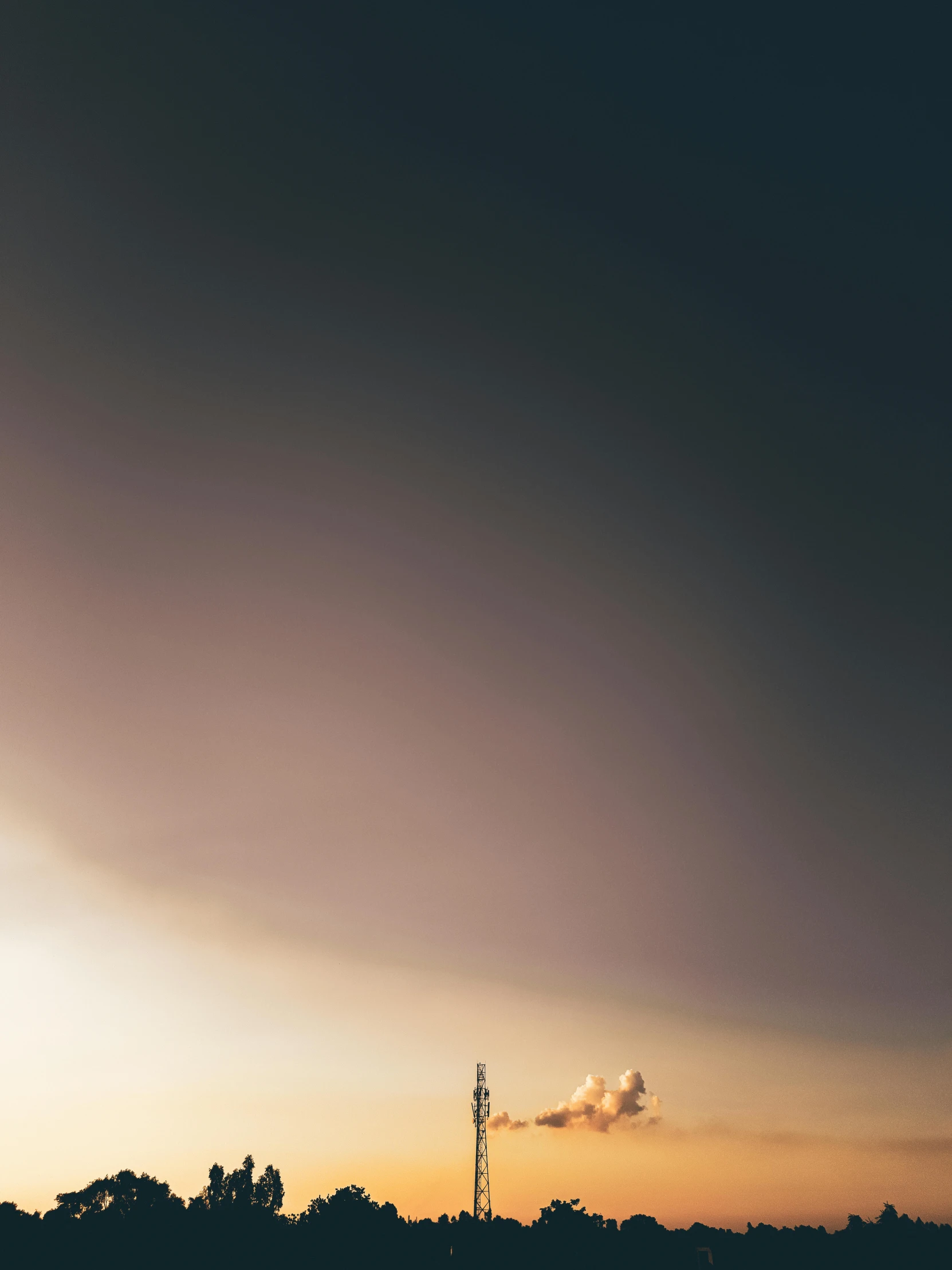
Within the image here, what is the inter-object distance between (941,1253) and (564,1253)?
65.3 metres

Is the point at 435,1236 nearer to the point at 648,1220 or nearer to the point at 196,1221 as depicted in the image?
the point at 196,1221

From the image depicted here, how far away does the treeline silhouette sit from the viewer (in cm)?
8244

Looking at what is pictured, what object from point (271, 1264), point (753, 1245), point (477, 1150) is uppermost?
point (477, 1150)

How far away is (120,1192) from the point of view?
313ft

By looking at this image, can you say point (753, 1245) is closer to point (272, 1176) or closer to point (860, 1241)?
point (860, 1241)

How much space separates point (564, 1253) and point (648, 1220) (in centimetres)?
4762

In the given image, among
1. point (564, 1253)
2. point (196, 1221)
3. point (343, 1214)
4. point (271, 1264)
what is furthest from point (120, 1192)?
point (564, 1253)

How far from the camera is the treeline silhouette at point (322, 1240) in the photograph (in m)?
82.4

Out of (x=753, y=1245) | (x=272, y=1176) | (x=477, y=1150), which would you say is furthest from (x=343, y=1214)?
(x=753, y=1245)

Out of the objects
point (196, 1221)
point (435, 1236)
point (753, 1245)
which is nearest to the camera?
point (196, 1221)

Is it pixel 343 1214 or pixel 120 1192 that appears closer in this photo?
pixel 120 1192

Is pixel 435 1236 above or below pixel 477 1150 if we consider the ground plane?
below

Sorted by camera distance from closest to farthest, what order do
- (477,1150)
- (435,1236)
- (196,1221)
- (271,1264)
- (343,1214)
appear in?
(477,1150)
(271,1264)
(196,1221)
(435,1236)
(343,1214)

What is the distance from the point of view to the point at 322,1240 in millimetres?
97000
